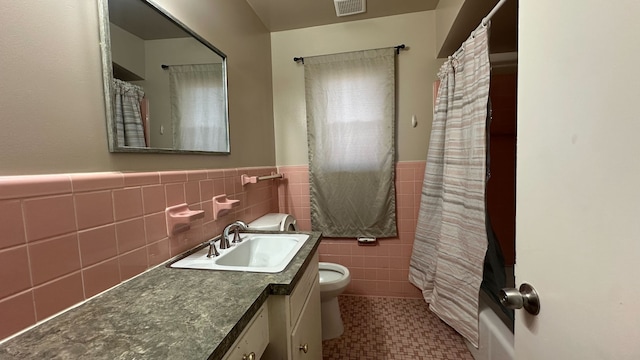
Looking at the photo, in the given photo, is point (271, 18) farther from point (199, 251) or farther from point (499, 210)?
point (499, 210)

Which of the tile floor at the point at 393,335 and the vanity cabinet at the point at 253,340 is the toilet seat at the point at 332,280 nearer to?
the tile floor at the point at 393,335

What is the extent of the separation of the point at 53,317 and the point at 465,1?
2051 mm

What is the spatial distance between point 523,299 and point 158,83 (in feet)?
4.61

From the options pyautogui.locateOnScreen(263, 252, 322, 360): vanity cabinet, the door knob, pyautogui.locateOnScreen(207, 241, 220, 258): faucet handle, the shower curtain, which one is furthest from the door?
pyautogui.locateOnScreen(207, 241, 220, 258): faucet handle

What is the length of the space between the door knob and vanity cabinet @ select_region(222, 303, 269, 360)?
624 millimetres

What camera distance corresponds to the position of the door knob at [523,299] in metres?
0.53

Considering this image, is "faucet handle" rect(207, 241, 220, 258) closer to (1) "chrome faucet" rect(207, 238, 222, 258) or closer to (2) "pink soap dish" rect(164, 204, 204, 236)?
(1) "chrome faucet" rect(207, 238, 222, 258)

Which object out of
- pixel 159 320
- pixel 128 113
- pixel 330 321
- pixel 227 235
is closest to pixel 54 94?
pixel 128 113

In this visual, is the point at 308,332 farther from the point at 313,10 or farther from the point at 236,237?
the point at 313,10

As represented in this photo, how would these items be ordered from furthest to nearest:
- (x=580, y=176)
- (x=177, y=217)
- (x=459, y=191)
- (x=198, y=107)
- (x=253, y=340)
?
(x=459, y=191)
(x=198, y=107)
(x=177, y=217)
(x=253, y=340)
(x=580, y=176)

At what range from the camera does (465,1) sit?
4.26 ft

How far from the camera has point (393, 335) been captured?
1.69m

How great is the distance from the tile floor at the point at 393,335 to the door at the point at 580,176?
1.18 metres

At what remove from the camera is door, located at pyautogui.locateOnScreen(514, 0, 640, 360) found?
1.15ft
